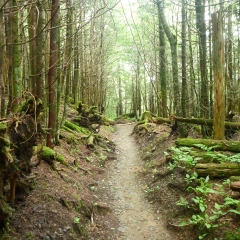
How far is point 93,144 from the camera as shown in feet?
35.0

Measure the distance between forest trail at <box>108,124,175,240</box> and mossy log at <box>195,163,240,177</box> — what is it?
159 cm

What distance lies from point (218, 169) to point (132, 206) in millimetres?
2420

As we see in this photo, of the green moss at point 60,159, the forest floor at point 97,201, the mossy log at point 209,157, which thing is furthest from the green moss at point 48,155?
the mossy log at point 209,157

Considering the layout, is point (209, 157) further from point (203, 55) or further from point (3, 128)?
point (3, 128)

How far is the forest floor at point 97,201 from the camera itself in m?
4.13

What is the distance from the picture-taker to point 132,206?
247 inches

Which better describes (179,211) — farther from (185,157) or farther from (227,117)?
(227,117)

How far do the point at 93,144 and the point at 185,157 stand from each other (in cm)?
499

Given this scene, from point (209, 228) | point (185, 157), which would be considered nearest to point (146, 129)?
point (185, 157)

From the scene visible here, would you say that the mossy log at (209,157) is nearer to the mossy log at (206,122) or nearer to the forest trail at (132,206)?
the forest trail at (132,206)

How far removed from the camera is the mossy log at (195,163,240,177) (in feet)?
18.6

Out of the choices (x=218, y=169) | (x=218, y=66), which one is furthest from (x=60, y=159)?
(x=218, y=66)

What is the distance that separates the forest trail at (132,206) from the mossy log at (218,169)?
159cm

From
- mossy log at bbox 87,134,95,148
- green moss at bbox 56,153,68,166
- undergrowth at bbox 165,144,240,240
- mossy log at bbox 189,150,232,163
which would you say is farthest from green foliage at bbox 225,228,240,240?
mossy log at bbox 87,134,95,148
